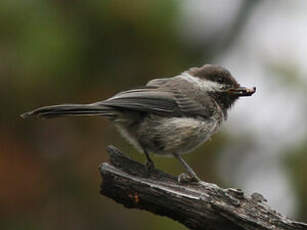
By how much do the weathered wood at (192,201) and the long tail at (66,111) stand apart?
16.5 inches

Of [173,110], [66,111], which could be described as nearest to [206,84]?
[173,110]

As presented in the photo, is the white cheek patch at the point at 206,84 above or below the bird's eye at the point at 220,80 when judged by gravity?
below

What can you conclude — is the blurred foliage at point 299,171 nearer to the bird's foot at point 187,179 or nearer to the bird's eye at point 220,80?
the bird's eye at point 220,80

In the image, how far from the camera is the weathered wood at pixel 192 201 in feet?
13.3

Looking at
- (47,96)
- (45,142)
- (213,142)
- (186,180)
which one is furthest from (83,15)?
(186,180)

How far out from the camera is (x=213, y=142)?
6.08 meters

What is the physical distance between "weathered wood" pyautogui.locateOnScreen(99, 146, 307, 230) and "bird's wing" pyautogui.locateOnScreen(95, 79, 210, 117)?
20.0 inches

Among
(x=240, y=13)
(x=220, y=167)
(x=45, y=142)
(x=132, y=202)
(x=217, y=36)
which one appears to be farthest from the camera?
(x=240, y=13)

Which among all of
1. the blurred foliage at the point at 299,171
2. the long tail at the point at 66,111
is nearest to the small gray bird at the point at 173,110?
the long tail at the point at 66,111

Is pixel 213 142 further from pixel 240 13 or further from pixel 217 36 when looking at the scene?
pixel 240 13

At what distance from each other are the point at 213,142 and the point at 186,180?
1646 millimetres

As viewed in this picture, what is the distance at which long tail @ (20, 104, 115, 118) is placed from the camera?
14.5 feet

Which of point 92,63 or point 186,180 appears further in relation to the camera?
point 92,63

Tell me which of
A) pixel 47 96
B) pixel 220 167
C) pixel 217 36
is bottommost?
pixel 220 167
